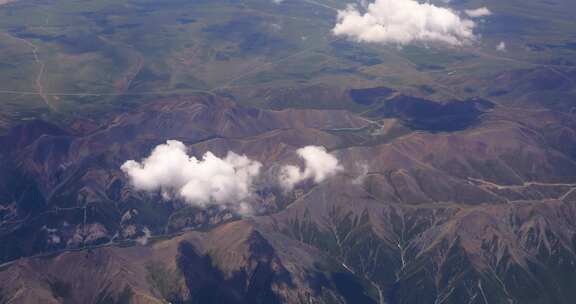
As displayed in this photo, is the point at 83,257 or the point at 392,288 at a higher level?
the point at 83,257

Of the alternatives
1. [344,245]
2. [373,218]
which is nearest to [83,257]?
[344,245]

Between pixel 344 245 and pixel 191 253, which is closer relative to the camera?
pixel 191 253

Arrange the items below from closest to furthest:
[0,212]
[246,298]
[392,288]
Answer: [246,298], [392,288], [0,212]

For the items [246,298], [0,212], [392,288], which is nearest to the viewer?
[246,298]

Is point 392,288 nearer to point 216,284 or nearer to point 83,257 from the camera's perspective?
point 216,284

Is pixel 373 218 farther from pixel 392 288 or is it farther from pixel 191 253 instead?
pixel 191 253

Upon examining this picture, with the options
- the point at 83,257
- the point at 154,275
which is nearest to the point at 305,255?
the point at 154,275

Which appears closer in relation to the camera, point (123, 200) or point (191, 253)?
point (191, 253)

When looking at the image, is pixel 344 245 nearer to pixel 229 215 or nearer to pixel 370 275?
pixel 370 275
